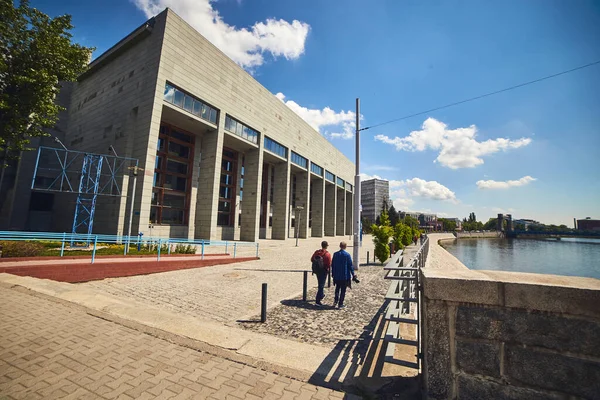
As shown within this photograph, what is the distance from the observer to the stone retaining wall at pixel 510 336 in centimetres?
199

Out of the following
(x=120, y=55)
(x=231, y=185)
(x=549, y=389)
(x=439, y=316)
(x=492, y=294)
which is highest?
(x=120, y=55)

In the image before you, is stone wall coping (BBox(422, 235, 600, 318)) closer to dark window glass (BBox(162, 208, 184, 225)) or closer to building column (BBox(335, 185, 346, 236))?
dark window glass (BBox(162, 208, 184, 225))

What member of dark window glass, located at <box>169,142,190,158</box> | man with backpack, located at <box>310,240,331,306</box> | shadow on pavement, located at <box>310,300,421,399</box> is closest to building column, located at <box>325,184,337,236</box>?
dark window glass, located at <box>169,142,190,158</box>

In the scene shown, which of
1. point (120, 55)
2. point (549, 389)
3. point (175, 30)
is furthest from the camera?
point (120, 55)

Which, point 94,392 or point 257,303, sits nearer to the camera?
point 94,392

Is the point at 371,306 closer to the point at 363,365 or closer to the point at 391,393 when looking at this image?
the point at 363,365

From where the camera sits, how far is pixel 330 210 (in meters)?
53.9

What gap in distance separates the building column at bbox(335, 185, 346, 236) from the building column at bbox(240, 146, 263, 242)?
30126 millimetres

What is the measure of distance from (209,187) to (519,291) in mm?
25852

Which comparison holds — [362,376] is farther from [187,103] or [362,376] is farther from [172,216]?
[172,216]

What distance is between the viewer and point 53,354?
11.7 ft

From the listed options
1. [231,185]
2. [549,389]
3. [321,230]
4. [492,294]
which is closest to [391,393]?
[549,389]

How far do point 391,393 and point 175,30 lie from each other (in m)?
28.2

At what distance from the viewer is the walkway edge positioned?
11.8ft
